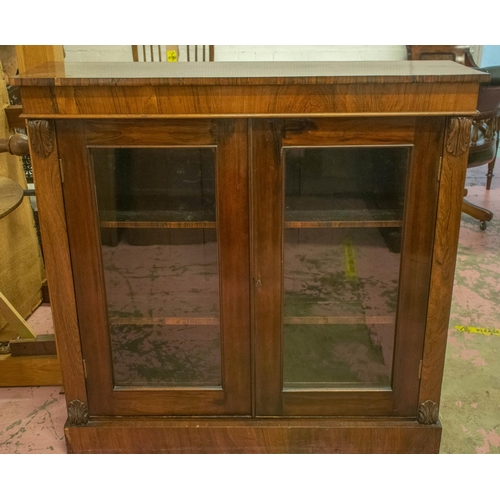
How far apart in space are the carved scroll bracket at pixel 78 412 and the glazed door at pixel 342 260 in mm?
498

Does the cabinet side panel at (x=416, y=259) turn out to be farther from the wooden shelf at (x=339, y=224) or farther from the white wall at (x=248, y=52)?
the white wall at (x=248, y=52)

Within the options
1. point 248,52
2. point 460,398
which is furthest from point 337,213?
point 248,52

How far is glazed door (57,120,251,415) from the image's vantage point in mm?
1411

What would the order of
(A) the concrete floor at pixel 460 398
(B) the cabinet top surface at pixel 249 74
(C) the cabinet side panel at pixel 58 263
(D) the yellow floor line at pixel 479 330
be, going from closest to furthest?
(B) the cabinet top surface at pixel 249 74, (C) the cabinet side panel at pixel 58 263, (A) the concrete floor at pixel 460 398, (D) the yellow floor line at pixel 479 330

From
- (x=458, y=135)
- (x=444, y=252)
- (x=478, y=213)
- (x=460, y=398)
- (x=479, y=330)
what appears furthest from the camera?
(x=478, y=213)

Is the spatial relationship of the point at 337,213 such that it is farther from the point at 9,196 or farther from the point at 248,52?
the point at 248,52

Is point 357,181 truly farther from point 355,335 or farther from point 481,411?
point 481,411

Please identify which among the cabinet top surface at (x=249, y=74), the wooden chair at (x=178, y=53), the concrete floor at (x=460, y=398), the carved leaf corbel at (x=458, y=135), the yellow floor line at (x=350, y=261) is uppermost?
the cabinet top surface at (x=249, y=74)

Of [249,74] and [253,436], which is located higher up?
[249,74]

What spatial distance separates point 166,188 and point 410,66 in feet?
2.41

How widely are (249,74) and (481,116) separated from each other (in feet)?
7.09

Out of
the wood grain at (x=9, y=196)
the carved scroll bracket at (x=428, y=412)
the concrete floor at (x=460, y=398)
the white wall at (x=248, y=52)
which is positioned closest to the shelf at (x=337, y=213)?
the carved scroll bracket at (x=428, y=412)

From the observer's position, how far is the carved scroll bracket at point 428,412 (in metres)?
1.62

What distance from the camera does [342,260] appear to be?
5.14ft
